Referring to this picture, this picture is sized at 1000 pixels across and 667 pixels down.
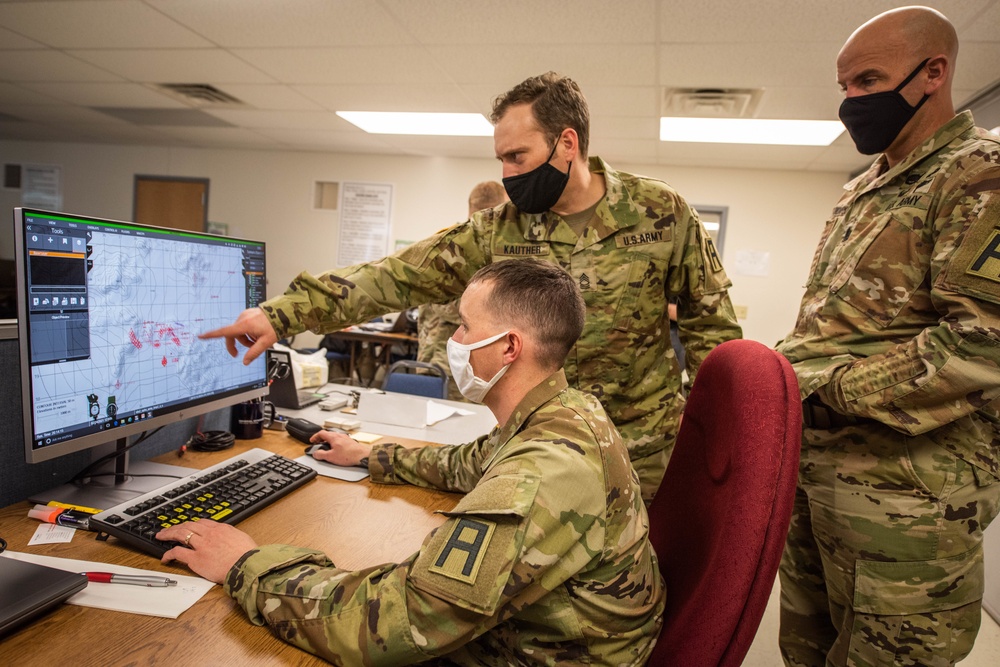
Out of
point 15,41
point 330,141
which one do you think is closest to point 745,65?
point 330,141

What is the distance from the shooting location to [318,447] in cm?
137

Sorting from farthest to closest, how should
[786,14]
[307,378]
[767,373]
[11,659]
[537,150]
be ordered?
[786,14] → [307,378] → [537,150] → [767,373] → [11,659]

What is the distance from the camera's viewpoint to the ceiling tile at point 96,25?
9.71 ft

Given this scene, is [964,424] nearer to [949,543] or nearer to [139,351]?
[949,543]

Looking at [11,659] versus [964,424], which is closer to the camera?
[11,659]

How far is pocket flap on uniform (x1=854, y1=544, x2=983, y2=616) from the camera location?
44.1 inches

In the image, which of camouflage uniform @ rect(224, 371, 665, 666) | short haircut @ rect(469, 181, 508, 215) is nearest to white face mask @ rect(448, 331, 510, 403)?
camouflage uniform @ rect(224, 371, 665, 666)

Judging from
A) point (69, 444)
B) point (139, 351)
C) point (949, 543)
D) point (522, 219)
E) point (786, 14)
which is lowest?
point (949, 543)

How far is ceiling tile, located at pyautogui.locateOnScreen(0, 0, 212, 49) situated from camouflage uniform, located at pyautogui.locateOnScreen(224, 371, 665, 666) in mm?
3318

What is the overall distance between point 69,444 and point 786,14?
2.81 meters

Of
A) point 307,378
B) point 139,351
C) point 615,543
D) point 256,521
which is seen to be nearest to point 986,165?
point 615,543

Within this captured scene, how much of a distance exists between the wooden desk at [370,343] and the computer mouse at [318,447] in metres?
3.39

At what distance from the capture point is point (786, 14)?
2.36 metres

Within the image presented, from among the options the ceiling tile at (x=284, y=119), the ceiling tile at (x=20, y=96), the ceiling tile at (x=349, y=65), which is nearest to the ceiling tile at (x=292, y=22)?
the ceiling tile at (x=349, y=65)
